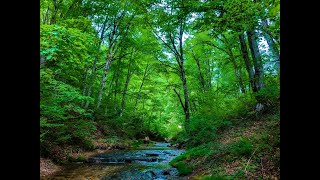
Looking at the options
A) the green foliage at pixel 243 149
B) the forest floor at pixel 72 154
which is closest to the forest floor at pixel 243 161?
the green foliage at pixel 243 149

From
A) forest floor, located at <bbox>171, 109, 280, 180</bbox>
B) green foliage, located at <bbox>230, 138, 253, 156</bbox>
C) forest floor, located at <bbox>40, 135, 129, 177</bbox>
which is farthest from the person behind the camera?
forest floor, located at <bbox>40, 135, 129, 177</bbox>

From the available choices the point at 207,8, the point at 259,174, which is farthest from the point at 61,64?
the point at 259,174

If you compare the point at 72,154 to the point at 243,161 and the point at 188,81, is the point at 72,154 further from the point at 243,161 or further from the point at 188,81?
the point at 188,81

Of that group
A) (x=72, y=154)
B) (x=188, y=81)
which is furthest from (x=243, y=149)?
(x=188, y=81)

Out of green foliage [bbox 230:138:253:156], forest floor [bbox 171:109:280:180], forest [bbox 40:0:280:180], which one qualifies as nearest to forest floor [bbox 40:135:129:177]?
forest [bbox 40:0:280:180]

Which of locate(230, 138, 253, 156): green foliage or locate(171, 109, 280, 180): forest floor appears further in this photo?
locate(230, 138, 253, 156): green foliage

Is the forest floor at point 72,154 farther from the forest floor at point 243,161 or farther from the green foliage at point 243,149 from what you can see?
the green foliage at point 243,149

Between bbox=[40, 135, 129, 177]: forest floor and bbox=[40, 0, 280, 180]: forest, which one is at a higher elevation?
bbox=[40, 0, 280, 180]: forest

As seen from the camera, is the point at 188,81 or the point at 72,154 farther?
the point at 188,81

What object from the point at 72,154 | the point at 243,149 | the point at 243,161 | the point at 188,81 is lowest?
the point at 72,154

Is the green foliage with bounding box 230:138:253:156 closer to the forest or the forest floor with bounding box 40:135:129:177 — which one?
the forest

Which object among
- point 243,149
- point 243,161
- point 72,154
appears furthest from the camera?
point 72,154
